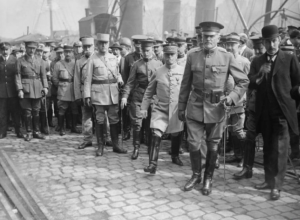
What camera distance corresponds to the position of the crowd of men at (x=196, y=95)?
4473 mm

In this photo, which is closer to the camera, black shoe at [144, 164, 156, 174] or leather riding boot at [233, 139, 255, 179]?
leather riding boot at [233, 139, 255, 179]

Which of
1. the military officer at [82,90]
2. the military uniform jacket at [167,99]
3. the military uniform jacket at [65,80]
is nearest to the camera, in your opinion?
the military uniform jacket at [167,99]

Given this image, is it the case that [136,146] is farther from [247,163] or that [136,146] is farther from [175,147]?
[247,163]

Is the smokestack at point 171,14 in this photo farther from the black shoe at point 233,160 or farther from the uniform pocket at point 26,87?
the black shoe at point 233,160

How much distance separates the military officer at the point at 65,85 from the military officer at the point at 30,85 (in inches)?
18.6

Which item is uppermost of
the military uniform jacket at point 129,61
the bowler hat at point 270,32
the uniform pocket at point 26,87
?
the bowler hat at point 270,32

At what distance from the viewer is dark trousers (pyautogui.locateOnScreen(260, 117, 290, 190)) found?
4469mm

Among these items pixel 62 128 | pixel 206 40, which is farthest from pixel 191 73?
pixel 62 128

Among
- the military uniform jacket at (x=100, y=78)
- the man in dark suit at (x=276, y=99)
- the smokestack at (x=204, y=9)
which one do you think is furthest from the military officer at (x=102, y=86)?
the smokestack at (x=204, y=9)

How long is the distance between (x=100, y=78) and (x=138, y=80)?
0.74 metres

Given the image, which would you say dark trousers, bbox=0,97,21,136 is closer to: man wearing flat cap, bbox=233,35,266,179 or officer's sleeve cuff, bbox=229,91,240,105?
man wearing flat cap, bbox=233,35,266,179

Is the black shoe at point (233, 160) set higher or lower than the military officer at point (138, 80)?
lower

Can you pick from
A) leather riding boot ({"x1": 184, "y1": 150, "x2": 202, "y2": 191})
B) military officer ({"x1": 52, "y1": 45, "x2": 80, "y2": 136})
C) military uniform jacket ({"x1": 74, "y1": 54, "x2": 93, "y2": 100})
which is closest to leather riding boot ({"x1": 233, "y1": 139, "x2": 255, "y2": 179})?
leather riding boot ({"x1": 184, "y1": 150, "x2": 202, "y2": 191})

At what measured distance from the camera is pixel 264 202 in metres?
4.32
